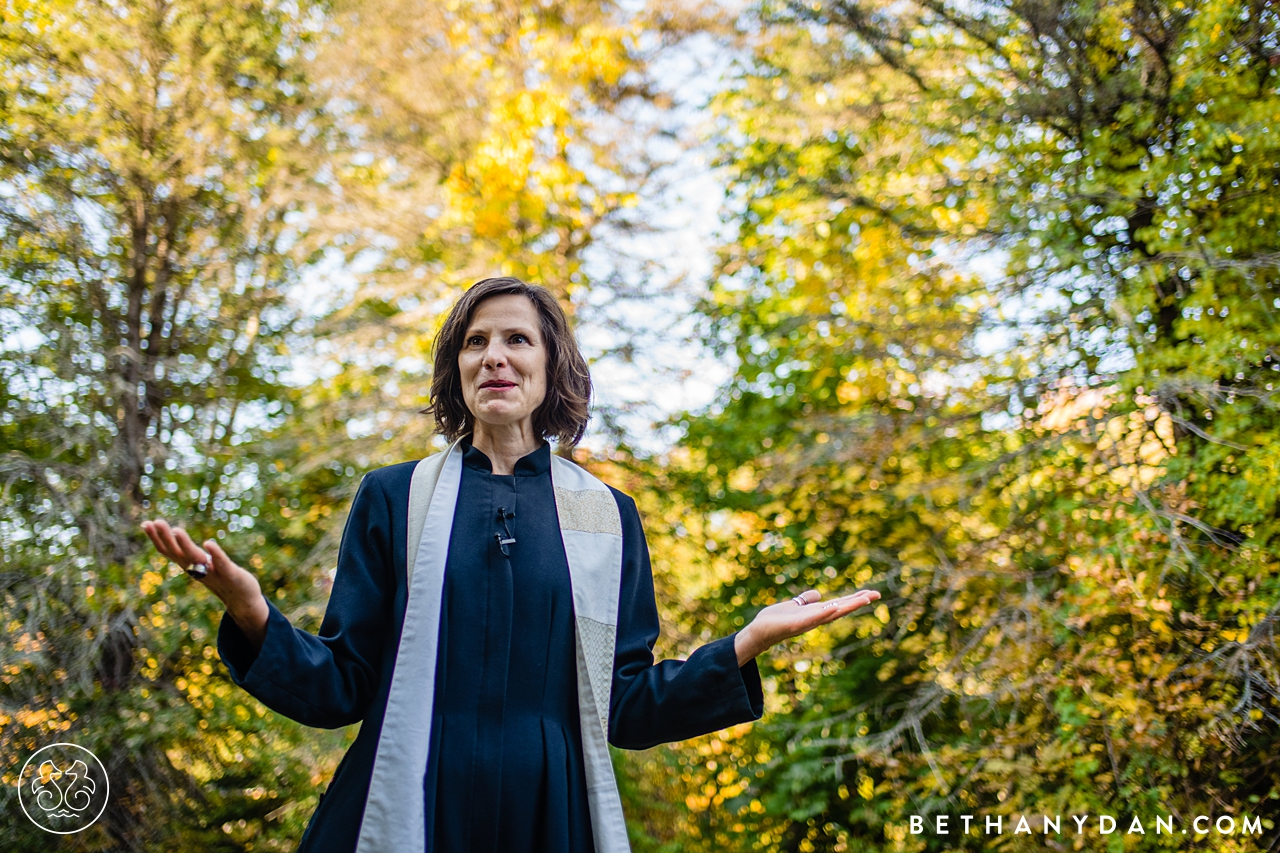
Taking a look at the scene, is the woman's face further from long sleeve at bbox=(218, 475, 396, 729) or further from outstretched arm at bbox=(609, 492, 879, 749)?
outstretched arm at bbox=(609, 492, 879, 749)

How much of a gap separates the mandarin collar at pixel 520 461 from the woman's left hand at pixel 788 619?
1.57 feet

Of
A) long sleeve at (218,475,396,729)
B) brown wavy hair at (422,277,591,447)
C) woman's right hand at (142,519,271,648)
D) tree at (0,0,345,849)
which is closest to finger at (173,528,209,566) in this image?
woman's right hand at (142,519,271,648)

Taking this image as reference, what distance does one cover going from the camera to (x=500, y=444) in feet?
5.30

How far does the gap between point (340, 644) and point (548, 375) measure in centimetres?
64

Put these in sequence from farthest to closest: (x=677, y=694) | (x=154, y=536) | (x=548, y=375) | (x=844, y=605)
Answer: (x=548, y=375) → (x=677, y=694) → (x=844, y=605) → (x=154, y=536)

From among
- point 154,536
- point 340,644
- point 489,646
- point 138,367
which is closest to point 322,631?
point 340,644

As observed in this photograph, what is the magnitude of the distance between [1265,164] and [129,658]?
5.61 m

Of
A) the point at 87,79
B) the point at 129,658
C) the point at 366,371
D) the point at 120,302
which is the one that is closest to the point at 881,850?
the point at 129,658

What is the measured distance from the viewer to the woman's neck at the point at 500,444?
160 cm

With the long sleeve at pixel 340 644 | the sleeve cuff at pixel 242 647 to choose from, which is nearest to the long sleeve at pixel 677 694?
the long sleeve at pixel 340 644

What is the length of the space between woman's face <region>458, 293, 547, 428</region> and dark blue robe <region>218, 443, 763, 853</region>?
12 cm

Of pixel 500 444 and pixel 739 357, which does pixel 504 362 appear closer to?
pixel 500 444

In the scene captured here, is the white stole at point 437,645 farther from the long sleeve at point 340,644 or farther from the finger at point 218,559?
the finger at point 218,559

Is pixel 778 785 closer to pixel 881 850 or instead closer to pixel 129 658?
pixel 881 850
